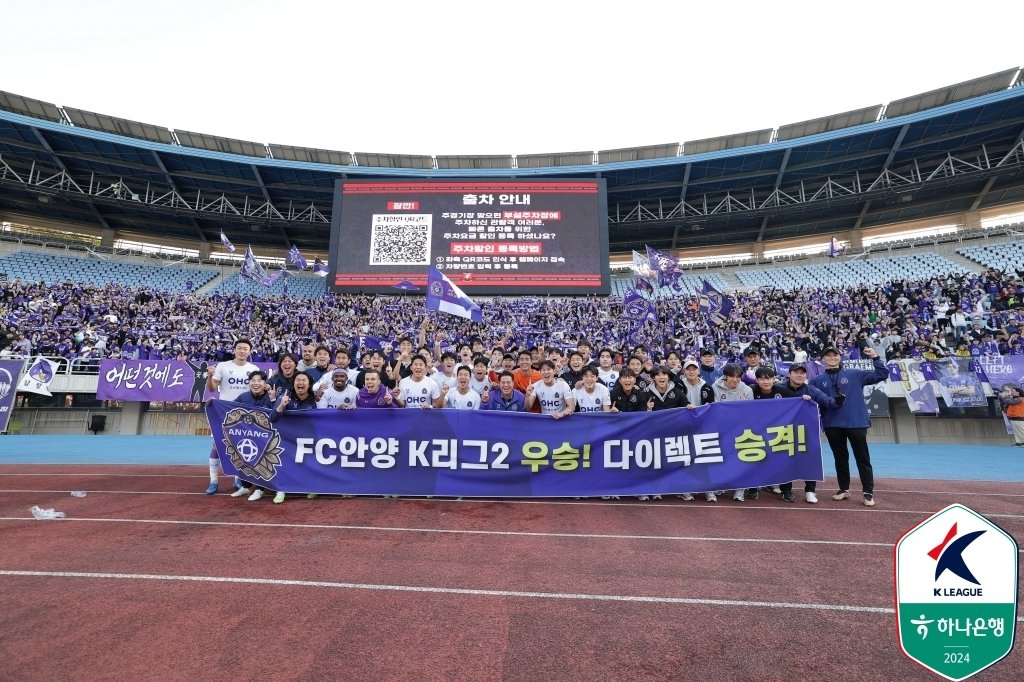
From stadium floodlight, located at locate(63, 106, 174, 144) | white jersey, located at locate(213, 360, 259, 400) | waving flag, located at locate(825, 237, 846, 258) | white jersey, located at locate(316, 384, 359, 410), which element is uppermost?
stadium floodlight, located at locate(63, 106, 174, 144)

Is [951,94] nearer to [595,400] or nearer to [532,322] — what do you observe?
[532,322]

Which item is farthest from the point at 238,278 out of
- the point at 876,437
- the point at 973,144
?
the point at 973,144

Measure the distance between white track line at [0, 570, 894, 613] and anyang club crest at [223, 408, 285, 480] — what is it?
2574mm

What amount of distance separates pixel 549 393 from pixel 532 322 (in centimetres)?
1645

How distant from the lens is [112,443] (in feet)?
45.7

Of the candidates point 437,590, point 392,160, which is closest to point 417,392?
point 437,590

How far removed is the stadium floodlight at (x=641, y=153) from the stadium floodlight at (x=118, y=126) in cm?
2478

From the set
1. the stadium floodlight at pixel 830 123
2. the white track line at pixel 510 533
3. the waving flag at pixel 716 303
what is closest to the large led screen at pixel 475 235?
the waving flag at pixel 716 303

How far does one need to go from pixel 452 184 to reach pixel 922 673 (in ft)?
76.5

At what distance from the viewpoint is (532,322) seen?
896 inches

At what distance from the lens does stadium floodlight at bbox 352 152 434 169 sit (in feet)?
90.8

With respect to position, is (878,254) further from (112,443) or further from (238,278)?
(238,278)

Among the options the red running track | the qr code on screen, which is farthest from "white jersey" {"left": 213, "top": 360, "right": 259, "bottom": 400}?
the qr code on screen

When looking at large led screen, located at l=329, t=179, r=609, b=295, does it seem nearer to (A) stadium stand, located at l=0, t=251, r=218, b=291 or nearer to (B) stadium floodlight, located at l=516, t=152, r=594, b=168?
(B) stadium floodlight, located at l=516, t=152, r=594, b=168
